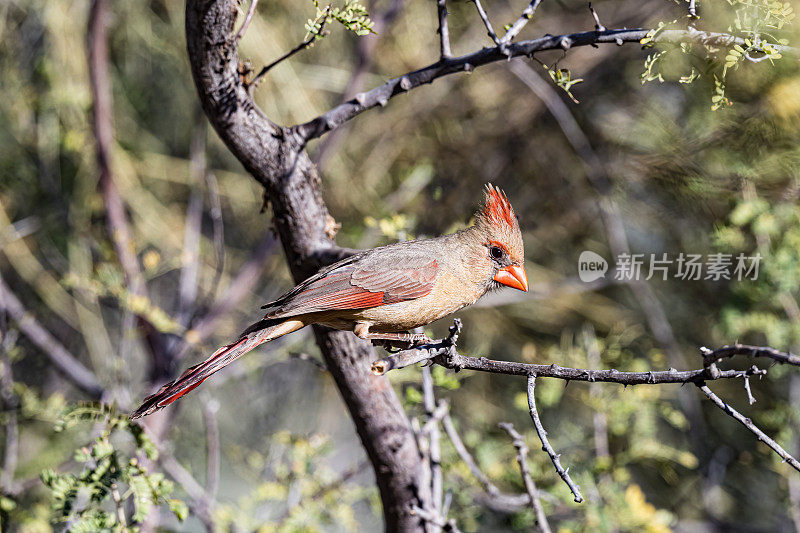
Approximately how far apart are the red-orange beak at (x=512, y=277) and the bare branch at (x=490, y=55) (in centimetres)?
55

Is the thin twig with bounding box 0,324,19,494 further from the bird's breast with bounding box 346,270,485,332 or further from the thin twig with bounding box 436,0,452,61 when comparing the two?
the thin twig with bounding box 436,0,452,61

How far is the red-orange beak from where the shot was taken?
1924 millimetres

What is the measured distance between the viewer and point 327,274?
173cm

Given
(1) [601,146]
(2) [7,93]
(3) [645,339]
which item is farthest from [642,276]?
(2) [7,93]

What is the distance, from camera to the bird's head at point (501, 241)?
1.90m

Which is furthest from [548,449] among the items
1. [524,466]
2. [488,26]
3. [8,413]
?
[8,413]

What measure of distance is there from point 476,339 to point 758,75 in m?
1.76

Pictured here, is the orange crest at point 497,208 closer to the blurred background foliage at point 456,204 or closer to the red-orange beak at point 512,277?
the red-orange beak at point 512,277

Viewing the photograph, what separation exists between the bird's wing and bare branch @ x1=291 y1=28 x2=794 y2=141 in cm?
33

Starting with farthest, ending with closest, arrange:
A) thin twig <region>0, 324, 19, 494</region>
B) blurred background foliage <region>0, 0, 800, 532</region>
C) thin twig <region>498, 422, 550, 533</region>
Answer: blurred background foliage <region>0, 0, 800, 532</region>, thin twig <region>0, 324, 19, 494</region>, thin twig <region>498, 422, 550, 533</region>

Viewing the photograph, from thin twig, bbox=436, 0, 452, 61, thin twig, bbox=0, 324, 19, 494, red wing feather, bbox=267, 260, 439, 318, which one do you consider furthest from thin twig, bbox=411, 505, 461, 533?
thin twig, bbox=0, 324, 19, 494

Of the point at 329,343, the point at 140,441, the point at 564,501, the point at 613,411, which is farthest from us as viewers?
the point at 613,411

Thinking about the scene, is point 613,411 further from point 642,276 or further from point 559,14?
point 559,14

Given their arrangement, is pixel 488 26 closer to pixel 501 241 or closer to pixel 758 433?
pixel 501 241
